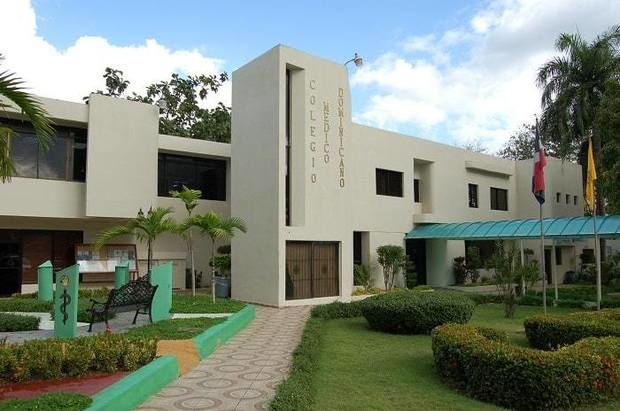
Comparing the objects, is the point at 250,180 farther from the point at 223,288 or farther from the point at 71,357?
the point at 71,357

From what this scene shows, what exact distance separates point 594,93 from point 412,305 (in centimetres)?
1954

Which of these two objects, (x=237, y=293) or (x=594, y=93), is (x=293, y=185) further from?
(x=594, y=93)

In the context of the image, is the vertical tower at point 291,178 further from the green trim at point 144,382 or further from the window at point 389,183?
the green trim at point 144,382

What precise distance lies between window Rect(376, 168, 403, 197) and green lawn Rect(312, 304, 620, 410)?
441 inches

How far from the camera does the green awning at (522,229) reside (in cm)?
1727

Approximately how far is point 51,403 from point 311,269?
38.8 feet

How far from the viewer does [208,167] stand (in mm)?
21531

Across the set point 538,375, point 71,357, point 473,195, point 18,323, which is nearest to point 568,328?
point 538,375

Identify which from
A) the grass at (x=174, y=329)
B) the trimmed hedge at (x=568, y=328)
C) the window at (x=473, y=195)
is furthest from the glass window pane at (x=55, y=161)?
the window at (x=473, y=195)

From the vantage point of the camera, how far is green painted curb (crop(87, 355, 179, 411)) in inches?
188

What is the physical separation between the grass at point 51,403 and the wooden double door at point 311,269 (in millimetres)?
10787

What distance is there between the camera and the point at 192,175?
21047 millimetres

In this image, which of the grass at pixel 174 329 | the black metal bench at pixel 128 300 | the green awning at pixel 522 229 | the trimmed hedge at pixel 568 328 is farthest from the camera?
the green awning at pixel 522 229

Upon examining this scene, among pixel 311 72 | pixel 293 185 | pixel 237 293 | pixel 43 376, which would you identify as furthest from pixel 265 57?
pixel 43 376
